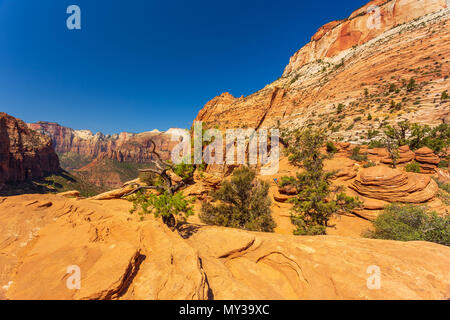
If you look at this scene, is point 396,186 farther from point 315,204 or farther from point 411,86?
point 411,86

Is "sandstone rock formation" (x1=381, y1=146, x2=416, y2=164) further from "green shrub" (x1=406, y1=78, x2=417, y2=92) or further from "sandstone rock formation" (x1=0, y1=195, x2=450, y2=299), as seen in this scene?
"green shrub" (x1=406, y1=78, x2=417, y2=92)

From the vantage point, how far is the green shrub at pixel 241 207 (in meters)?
10.7

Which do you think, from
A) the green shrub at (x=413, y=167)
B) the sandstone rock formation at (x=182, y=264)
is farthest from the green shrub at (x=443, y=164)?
the sandstone rock formation at (x=182, y=264)

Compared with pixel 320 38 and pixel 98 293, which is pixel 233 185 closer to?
pixel 98 293

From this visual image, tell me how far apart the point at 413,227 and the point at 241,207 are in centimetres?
923

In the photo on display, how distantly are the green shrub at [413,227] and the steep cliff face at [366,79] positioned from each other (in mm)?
23396

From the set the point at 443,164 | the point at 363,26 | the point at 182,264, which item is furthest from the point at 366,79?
the point at 182,264

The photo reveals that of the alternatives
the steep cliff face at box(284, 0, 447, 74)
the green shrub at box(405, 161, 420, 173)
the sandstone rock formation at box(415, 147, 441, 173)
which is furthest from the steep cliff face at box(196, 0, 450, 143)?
the green shrub at box(405, 161, 420, 173)

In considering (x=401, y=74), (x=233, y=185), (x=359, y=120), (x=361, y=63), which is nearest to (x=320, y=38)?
(x=361, y=63)

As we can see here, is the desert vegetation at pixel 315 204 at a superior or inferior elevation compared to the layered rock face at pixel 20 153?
inferior

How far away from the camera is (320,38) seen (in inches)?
2803

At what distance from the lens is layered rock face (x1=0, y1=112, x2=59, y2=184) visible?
55.4 m

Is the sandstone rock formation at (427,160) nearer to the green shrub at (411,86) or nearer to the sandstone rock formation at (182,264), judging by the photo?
the sandstone rock formation at (182,264)
